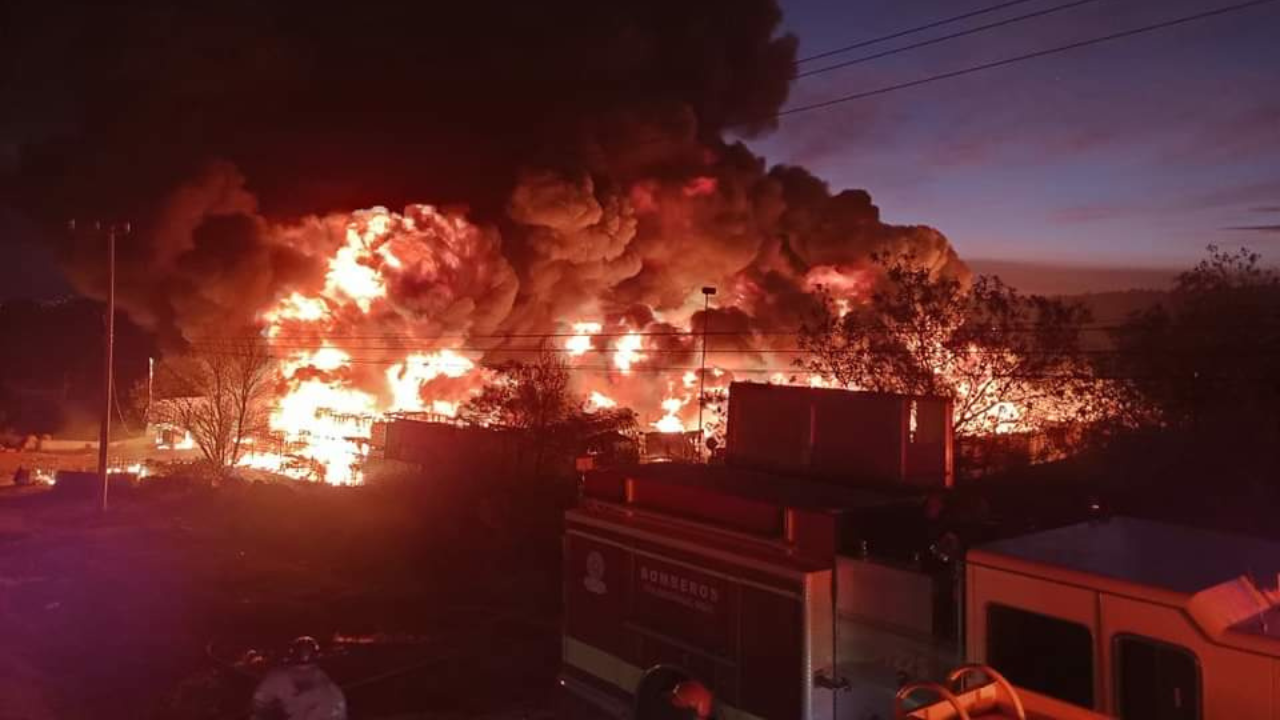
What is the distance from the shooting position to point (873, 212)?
5156 centimetres

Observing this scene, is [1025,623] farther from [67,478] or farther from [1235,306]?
[67,478]

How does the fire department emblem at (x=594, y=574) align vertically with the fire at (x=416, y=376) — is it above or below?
below

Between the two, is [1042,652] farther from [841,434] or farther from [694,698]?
[841,434]

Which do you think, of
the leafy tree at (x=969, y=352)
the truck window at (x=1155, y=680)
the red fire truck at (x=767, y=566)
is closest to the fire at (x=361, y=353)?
the leafy tree at (x=969, y=352)

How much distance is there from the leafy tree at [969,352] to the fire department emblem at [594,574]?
12.1 m

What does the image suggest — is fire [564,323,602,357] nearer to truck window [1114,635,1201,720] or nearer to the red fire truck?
the red fire truck

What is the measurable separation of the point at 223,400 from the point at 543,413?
14.8m

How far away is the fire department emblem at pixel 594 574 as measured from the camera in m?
7.50

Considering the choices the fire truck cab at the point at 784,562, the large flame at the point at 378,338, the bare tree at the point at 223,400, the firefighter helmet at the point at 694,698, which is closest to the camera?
the fire truck cab at the point at 784,562

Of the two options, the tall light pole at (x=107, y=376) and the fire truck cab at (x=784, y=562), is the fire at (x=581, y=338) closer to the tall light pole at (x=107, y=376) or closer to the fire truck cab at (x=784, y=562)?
the tall light pole at (x=107, y=376)

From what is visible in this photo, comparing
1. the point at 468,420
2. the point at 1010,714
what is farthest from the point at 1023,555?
the point at 468,420

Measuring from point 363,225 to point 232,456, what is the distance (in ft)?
38.3

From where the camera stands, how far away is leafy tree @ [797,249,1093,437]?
18000mm

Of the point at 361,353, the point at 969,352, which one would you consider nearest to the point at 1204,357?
the point at 969,352
